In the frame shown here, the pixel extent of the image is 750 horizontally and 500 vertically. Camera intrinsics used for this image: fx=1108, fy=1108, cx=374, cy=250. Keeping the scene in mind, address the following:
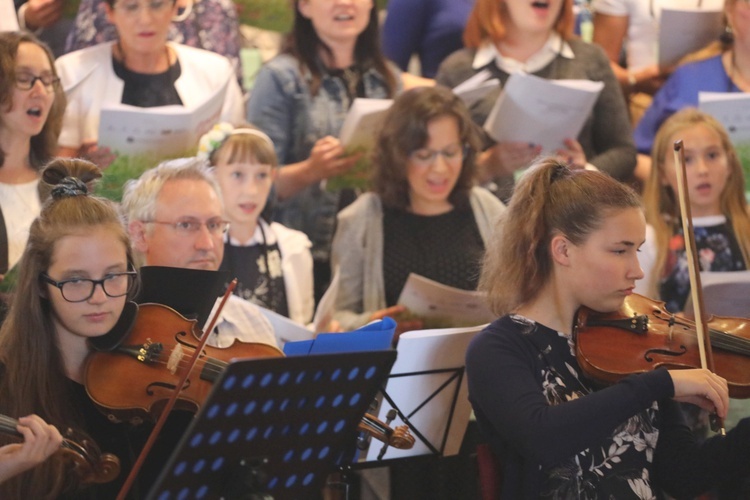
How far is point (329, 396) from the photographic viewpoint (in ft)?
6.40

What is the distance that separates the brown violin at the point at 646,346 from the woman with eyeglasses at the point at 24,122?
1.60 metres

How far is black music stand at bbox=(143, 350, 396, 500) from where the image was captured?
1820mm

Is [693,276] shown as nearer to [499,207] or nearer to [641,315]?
[641,315]

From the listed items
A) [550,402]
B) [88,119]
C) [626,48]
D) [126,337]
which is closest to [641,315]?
[550,402]

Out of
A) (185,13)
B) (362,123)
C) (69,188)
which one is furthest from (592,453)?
(185,13)

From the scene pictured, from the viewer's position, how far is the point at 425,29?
4.26 m

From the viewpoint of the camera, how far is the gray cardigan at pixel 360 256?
3600 millimetres

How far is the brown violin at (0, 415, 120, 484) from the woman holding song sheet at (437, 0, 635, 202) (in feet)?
7.05

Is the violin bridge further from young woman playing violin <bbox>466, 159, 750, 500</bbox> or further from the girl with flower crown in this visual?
the girl with flower crown

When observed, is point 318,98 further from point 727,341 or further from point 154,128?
point 727,341

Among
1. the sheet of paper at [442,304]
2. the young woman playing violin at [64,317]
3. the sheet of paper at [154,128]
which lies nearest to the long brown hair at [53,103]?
the sheet of paper at [154,128]

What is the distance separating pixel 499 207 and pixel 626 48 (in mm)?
1152

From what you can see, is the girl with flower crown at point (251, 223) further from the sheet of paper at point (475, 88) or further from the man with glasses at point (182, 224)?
the sheet of paper at point (475, 88)

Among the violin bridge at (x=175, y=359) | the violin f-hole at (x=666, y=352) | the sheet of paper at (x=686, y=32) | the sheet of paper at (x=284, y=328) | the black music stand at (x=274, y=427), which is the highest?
the black music stand at (x=274, y=427)
